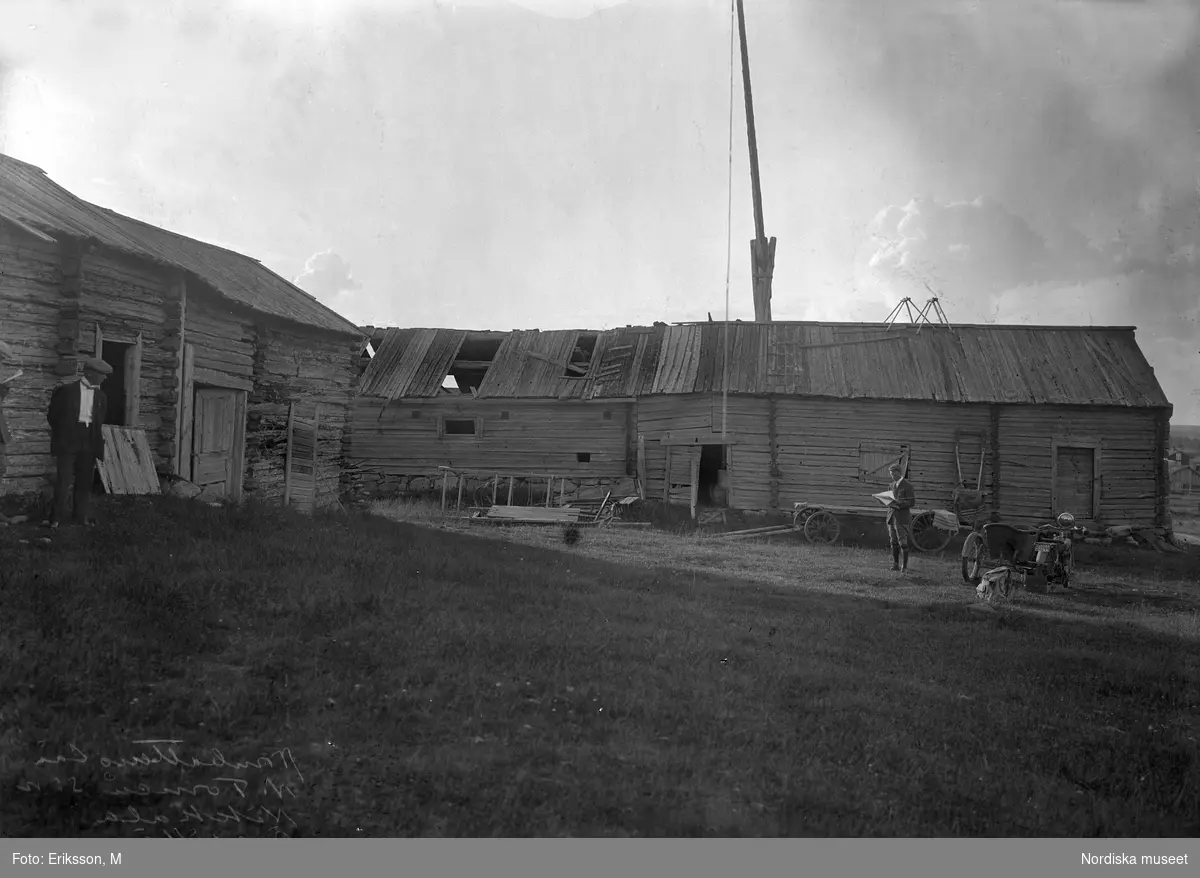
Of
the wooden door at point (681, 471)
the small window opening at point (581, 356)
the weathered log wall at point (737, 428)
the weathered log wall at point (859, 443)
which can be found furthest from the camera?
the small window opening at point (581, 356)

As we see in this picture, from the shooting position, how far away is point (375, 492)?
2533 centimetres

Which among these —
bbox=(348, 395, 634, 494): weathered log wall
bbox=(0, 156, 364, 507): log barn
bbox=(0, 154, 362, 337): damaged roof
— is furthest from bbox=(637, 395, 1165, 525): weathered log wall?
bbox=(0, 154, 362, 337): damaged roof

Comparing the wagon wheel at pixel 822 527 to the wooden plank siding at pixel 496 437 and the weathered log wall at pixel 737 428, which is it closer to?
the weathered log wall at pixel 737 428

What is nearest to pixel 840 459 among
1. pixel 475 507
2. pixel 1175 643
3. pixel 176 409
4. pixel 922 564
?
pixel 922 564

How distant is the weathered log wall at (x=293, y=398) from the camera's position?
15758 millimetres

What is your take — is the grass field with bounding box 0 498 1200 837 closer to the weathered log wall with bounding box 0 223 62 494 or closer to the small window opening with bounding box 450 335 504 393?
the weathered log wall with bounding box 0 223 62 494

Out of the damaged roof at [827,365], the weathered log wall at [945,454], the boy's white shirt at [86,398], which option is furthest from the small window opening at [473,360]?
the boy's white shirt at [86,398]

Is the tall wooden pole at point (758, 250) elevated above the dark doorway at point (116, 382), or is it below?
above

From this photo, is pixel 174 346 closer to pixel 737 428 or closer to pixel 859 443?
pixel 737 428

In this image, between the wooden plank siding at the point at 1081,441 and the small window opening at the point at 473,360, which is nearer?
the wooden plank siding at the point at 1081,441

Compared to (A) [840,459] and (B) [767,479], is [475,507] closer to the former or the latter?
(B) [767,479]

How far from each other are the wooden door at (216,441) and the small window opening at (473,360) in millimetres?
11037

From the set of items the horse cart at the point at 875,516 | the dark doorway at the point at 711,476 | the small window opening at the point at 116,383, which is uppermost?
the small window opening at the point at 116,383

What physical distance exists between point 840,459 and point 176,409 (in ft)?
50.9
